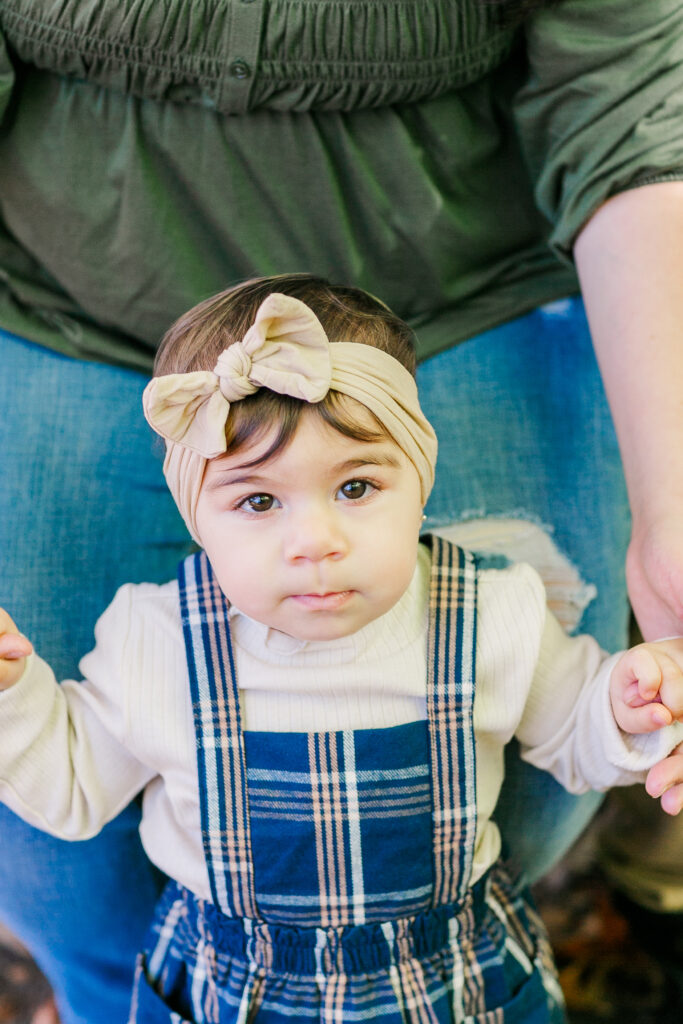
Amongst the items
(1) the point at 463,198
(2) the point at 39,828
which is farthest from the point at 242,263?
(2) the point at 39,828

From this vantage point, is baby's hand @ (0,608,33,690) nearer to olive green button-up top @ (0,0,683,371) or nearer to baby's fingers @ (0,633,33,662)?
baby's fingers @ (0,633,33,662)

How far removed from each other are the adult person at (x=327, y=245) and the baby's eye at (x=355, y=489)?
1.01 ft

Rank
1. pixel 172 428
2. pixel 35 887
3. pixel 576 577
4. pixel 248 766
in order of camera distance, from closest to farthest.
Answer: pixel 172 428 → pixel 248 766 → pixel 35 887 → pixel 576 577

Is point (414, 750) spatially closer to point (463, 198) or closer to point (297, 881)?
point (297, 881)

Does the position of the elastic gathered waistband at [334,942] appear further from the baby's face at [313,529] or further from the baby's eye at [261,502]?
the baby's eye at [261,502]

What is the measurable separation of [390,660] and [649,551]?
0.88ft

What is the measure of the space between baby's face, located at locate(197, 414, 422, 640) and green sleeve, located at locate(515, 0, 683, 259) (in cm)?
45

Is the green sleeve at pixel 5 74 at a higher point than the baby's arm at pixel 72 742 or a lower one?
higher

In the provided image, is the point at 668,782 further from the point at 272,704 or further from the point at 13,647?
the point at 13,647

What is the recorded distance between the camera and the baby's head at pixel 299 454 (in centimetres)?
79

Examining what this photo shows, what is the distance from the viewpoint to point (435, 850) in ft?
3.10

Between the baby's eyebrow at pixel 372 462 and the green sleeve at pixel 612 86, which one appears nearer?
the baby's eyebrow at pixel 372 462

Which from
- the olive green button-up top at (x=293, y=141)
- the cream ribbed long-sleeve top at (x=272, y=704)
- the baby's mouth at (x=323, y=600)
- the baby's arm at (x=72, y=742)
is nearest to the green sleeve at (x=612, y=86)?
the olive green button-up top at (x=293, y=141)

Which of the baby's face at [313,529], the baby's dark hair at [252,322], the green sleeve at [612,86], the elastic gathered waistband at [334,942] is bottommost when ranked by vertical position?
the elastic gathered waistband at [334,942]
